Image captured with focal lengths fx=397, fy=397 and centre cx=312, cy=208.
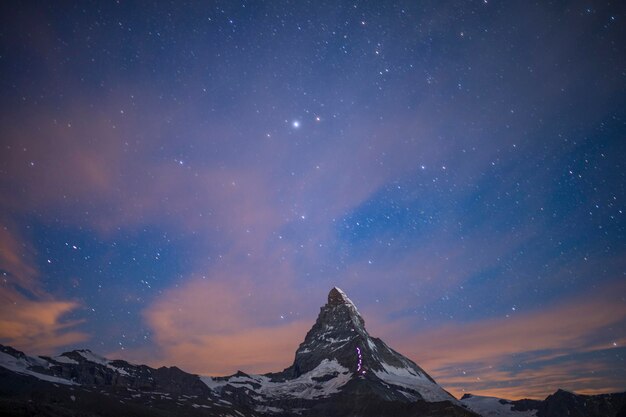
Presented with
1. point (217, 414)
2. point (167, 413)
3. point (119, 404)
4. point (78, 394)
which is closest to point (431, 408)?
point (217, 414)

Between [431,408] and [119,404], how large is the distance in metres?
143

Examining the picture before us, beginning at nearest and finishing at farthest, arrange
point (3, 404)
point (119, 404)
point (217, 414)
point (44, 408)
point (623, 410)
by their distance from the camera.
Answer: point (3, 404) < point (44, 408) < point (623, 410) < point (119, 404) < point (217, 414)

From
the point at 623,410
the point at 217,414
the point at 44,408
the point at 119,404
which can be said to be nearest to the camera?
the point at 44,408

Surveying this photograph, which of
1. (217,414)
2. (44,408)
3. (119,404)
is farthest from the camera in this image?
(217,414)

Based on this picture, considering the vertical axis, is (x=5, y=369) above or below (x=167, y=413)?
above

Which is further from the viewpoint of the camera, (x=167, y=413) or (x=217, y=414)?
(x=217, y=414)

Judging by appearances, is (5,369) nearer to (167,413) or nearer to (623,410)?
(167,413)

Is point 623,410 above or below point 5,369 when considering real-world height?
below

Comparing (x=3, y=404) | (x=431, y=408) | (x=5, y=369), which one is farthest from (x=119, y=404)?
(x=431, y=408)

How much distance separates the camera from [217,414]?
625 feet

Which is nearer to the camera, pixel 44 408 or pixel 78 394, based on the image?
pixel 44 408

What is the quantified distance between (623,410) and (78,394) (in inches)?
8594

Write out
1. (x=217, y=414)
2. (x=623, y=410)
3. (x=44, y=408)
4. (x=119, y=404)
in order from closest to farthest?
(x=44, y=408) < (x=623, y=410) < (x=119, y=404) < (x=217, y=414)

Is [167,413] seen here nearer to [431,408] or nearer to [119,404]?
[119,404]
